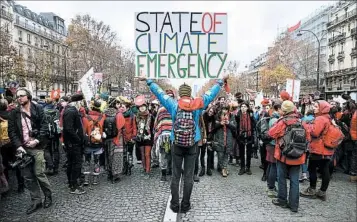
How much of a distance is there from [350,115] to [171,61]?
18.0 ft

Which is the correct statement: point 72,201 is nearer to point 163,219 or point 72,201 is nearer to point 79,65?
point 163,219

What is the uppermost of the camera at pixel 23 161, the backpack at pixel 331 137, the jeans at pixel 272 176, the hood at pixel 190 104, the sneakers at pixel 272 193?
the hood at pixel 190 104

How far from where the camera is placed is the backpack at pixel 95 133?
6711mm

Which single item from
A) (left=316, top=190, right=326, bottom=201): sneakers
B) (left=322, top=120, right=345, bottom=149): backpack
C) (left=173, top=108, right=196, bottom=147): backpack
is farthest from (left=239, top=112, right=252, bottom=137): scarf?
(left=173, top=108, right=196, bottom=147): backpack

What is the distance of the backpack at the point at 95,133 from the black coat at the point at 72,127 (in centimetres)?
44

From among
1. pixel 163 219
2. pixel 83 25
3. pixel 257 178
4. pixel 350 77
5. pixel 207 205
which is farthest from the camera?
pixel 350 77

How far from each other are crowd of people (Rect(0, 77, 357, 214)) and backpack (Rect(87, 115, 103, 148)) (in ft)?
0.07

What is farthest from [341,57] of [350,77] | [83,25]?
[83,25]

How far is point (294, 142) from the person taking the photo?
5.27 metres

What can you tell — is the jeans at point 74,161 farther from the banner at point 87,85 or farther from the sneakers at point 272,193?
the banner at point 87,85

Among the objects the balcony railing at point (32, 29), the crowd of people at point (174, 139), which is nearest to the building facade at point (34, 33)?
the balcony railing at point (32, 29)

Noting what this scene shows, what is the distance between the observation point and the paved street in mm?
5031

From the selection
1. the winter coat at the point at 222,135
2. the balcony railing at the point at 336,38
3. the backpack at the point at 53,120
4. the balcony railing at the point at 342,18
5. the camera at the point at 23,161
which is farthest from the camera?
the balcony railing at the point at 336,38

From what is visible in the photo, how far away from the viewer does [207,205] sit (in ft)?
18.3
